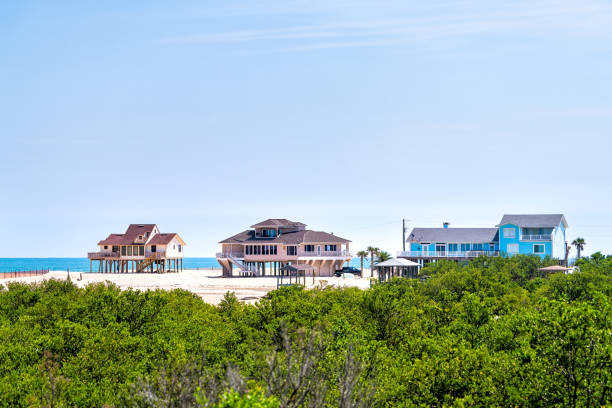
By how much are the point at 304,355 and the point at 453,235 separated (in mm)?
72057

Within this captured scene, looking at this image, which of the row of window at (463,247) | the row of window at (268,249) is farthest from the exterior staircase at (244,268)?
the row of window at (463,247)

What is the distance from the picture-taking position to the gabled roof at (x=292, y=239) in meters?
83.2

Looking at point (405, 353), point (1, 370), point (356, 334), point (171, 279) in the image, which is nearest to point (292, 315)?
point (356, 334)

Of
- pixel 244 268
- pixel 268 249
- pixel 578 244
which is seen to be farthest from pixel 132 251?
pixel 578 244

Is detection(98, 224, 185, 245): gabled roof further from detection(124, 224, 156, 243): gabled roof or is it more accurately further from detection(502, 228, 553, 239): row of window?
detection(502, 228, 553, 239): row of window

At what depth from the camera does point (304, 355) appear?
13242 millimetres

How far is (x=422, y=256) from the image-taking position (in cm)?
7975

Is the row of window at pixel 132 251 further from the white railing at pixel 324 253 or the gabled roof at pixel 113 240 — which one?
the white railing at pixel 324 253

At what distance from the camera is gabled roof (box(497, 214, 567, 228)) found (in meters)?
77.5

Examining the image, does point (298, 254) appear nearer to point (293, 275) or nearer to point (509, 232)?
point (293, 275)

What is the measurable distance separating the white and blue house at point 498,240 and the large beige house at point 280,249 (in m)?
9.99

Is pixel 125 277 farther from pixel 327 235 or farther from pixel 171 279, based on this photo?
pixel 327 235

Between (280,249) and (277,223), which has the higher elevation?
(277,223)

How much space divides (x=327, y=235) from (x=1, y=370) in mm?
69211
